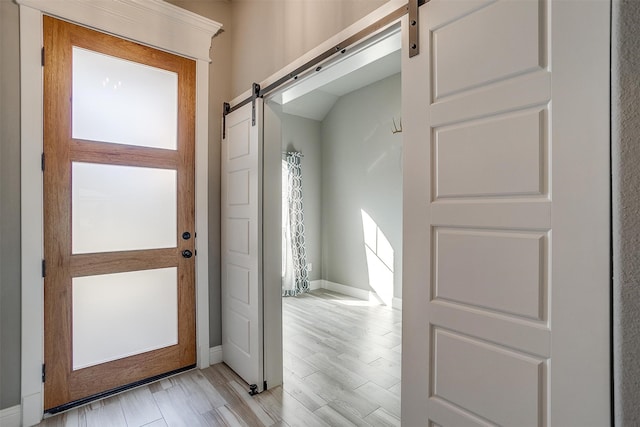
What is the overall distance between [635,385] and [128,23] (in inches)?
125

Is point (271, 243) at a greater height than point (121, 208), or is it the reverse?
point (121, 208)

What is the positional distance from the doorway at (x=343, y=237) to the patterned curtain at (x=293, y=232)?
0.05 feet

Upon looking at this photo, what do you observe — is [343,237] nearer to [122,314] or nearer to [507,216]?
[122,314]

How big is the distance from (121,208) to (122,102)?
766 millimetres

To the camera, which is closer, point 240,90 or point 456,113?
point 456,113

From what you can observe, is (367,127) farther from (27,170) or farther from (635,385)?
(635,385)

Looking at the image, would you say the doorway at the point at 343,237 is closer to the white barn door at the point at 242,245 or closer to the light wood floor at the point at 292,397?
the light wood floor at the point at 292,397

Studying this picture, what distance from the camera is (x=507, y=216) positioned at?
104cm

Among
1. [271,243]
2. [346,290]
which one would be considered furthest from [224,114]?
[346,290]

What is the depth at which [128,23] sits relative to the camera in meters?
2.26

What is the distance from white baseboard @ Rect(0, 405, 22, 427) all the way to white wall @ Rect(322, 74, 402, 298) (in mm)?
3655

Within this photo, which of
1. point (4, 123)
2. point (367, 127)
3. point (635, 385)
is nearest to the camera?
point (635, 385)

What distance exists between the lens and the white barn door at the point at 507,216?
2.86 ft

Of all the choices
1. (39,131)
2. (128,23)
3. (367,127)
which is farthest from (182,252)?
(367,127)
